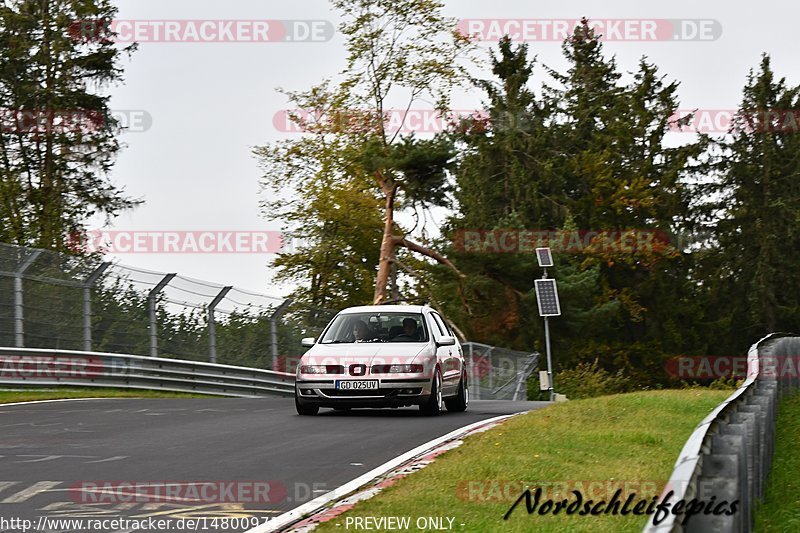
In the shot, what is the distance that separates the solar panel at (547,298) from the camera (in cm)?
3347

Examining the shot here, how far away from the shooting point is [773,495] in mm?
10281

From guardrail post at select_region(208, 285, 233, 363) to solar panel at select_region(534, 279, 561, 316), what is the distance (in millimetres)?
10039

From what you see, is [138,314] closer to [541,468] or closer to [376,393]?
[376,393]

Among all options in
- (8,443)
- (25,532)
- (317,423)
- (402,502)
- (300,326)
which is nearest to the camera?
(25,532)

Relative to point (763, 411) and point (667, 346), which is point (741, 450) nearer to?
point (763, 411)

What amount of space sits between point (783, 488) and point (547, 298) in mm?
23035

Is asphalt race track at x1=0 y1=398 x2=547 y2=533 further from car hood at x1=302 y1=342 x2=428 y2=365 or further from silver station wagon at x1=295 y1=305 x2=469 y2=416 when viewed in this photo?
car hood at x1=302 y1=342 x2=428 y2=365

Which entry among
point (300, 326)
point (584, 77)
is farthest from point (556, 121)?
point (300, 326)

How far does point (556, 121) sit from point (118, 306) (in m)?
47.6

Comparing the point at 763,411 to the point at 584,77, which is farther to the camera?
the point at 584,77

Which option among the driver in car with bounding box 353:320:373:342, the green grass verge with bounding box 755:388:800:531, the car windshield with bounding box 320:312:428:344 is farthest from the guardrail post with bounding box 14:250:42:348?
the green grass verge with bounding box 755:388:800:531

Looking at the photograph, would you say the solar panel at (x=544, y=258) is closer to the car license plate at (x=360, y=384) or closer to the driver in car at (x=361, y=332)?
the driver in car at (x=361, y=332)

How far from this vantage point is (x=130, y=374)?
24391mm

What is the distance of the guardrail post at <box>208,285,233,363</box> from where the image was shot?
2622cm
